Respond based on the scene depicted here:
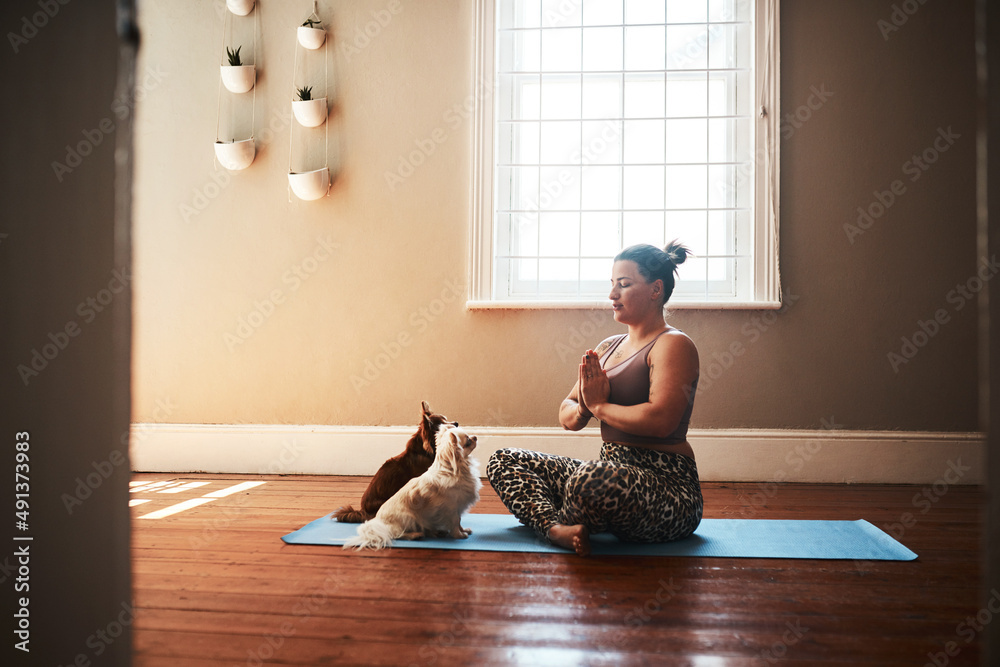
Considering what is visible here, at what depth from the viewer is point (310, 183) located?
3.49 m

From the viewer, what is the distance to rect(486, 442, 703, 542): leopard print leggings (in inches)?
75.0

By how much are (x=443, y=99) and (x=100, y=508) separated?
3.15m

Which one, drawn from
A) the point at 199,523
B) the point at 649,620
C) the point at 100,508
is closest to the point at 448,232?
the point at 199,523

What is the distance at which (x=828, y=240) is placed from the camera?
3346mm

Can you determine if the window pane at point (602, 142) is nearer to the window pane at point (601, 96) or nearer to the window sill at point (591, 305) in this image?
the window pane at point (601, 96)

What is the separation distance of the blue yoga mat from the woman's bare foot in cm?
4

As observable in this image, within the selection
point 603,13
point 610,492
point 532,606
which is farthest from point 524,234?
point 532,606

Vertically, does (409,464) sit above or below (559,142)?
below

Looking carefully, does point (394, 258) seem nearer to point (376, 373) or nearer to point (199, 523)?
point (376, 373)

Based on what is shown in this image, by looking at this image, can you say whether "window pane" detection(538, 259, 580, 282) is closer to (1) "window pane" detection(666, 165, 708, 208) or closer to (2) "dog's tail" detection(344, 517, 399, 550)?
(1) "window pane" detection(666, 165, 708, 208)

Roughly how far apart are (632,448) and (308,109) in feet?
8.46

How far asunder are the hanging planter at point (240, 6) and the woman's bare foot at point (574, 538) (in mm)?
3304

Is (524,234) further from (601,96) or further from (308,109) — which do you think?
(308,109)

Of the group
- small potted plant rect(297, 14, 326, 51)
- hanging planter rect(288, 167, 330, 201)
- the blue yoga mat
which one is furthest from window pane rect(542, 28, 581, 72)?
the blue yoga mat
